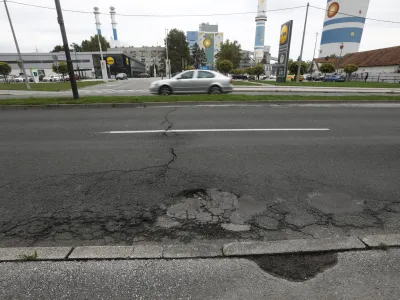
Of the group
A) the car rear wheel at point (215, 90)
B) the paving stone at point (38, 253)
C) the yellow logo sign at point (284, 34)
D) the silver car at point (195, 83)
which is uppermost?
the yellow logo sign at point (284, 34)

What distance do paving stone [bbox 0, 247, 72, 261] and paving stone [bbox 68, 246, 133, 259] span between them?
0.11m

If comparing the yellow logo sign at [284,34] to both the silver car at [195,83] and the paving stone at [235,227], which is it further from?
the paving stone at [235,227]

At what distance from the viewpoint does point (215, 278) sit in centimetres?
198

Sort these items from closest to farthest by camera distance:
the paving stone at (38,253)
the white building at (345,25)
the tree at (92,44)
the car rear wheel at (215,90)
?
the paving stone at (38,253), the car rear wheel at (215,90), the white building at (345,25), the tree at (92,44)

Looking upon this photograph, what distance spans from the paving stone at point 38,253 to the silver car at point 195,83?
12242 millimetres

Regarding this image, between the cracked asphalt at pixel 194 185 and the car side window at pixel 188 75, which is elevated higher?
the car side window at pixel 188 75

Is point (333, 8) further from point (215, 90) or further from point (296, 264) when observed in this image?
point (296, 264)

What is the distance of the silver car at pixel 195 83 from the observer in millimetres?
13500

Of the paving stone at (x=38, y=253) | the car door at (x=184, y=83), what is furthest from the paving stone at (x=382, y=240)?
the car door at (x=184, y=83)

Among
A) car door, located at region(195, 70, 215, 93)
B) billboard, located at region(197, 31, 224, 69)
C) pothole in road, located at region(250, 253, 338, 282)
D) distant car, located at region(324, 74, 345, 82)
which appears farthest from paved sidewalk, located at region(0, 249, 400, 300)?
billboard, located at region(197, 31, 224, 69)

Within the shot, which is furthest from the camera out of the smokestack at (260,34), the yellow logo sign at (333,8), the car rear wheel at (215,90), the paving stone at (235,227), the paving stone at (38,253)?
the smokestack at (260,34)

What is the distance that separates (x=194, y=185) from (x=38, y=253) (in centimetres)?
195

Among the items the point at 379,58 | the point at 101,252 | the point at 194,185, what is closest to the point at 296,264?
the point at 194,185

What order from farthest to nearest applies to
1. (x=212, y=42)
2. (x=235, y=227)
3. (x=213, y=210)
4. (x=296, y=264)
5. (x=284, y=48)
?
(x=212, y=42), (x=284, y=48), (x=213, y=210), (x=235, y=227), (x=296, y=264)
